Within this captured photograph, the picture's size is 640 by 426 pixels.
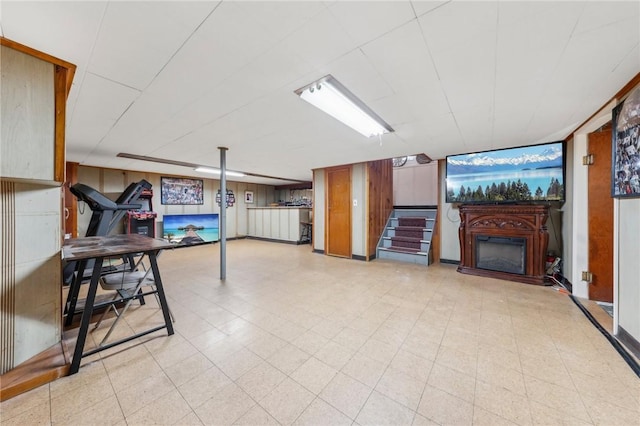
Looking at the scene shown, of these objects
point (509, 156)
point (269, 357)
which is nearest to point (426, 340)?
point (269, 357)

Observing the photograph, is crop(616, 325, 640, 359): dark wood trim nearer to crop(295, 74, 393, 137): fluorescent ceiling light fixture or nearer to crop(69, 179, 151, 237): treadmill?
crop(295, 74, 393, 137): fluorescent ceiling light fixture

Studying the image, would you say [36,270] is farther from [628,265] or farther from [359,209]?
[359,209]

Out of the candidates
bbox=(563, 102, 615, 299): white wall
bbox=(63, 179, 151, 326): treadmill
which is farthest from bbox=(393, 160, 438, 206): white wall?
bbox=(63, 179, 151, 326): treadmill

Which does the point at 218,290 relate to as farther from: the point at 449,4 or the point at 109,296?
the point at 449,4

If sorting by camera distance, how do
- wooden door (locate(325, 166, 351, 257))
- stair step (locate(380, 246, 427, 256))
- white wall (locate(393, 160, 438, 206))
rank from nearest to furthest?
1. stair step (locate(380, 246, 427, 256))
2. wooden door (locate(325, 166, 351, 257))
3. white wall (locate(393, 160, 438, 206))

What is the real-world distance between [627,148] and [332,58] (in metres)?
2.56

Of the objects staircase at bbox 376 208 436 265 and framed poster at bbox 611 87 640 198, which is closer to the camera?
framed poster at bbox 611 87 640 198

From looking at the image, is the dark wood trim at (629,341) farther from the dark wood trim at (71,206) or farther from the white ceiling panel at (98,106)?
the dark wood trim at (71,206)

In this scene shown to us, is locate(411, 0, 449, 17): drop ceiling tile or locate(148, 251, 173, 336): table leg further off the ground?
locate(411, 0, 449, 17): drop ceiling tile

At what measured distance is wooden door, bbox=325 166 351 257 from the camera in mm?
5645

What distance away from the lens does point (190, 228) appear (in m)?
7.41

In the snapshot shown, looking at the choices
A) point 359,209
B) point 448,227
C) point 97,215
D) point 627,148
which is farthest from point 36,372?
point 448,227

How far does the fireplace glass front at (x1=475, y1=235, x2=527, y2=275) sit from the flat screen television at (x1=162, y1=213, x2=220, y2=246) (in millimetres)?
7451

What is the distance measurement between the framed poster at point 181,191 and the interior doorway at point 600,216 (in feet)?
29.3
